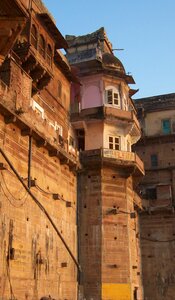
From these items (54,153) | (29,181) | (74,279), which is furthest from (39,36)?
(74,279)

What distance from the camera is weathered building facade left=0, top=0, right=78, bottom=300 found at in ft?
55.7

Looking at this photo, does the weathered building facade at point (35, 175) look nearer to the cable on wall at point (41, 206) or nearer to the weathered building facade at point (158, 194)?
the cable on wall at point (41, 206)

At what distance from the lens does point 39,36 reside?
20.9 m

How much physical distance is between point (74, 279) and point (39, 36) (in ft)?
41.8

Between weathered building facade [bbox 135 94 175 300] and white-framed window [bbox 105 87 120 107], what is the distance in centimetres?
980

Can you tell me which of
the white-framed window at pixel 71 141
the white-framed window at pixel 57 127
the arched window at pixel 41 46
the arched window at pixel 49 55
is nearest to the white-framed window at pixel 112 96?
the white-framed window at pixel 71 141

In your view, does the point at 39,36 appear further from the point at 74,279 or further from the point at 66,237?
the point at 74,279

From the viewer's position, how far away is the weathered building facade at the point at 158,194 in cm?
3308

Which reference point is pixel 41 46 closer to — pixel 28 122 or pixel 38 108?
pixel 38 108

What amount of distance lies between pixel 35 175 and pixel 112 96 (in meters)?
10.0

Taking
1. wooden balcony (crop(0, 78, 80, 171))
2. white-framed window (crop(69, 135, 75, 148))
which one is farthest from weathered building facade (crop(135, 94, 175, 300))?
wooden balcony (crop(0, 78, 80, 171))

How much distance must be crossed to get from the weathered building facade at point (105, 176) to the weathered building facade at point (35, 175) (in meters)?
1.00

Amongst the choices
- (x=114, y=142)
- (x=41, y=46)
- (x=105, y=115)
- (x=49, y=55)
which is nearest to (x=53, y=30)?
(x=49, y=55)

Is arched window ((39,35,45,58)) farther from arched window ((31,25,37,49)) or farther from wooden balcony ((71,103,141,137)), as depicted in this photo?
wooden balcony ((71,103,141,137))
